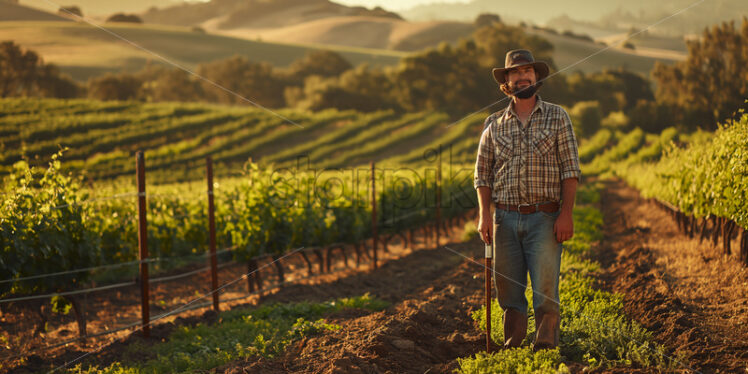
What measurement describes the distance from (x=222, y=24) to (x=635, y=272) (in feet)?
516

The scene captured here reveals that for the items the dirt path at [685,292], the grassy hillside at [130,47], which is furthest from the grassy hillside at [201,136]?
the grassy hillside at [130,47]

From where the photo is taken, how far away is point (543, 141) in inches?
147

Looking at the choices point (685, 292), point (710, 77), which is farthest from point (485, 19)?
point (685, 292)

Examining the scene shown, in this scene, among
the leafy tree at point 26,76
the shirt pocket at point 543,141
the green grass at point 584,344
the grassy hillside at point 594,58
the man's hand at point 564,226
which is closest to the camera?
the green grass at point 584,344

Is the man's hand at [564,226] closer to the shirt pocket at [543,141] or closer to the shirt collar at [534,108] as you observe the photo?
the shirt pocket at [543,141]

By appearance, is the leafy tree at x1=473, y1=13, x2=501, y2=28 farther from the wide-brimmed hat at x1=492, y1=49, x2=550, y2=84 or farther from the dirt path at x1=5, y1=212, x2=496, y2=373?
the wide-brimmed hat at x1=492, y1=49, x2=550, y2=84

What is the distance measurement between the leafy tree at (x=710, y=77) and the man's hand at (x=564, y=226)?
71.9 feet

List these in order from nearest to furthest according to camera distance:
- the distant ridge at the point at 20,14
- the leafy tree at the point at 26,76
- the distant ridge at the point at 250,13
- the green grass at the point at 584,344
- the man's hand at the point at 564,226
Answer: the green grass at the point at 584,344 < the man's hand at the point at 564,226 < the leafy tree at the point at 26,76 < the distant ridge at the point at 20,14 < the distant ridge at the point at 250,13

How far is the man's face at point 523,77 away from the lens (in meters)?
3.79

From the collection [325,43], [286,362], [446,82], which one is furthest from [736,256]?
[325,43]

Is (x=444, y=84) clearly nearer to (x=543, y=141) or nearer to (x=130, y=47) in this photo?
(x=543, y=141)

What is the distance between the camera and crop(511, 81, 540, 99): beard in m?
3.76

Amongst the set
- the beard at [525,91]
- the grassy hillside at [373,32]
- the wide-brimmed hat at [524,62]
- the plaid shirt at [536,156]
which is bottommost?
the plaid shirt at [536,156]

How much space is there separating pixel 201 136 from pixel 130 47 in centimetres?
6134
